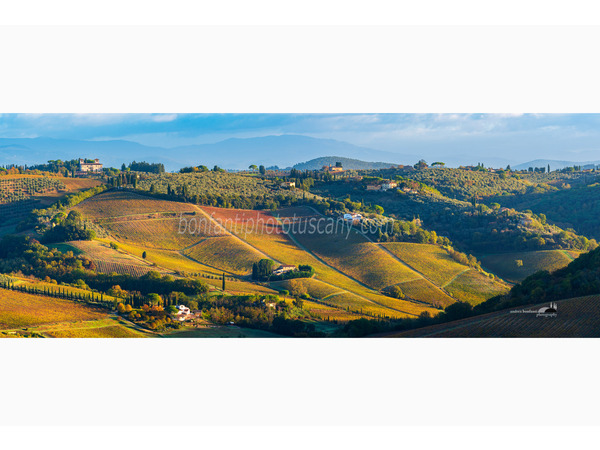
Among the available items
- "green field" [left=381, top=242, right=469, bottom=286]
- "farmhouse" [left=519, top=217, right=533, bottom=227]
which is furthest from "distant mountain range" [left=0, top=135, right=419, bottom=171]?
"farmhouse" [left=519, top=217, right=533, bottom=227]

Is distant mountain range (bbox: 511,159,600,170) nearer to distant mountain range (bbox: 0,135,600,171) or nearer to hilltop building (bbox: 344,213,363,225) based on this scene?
distant mountain range (bbox: 0,135,600,171)

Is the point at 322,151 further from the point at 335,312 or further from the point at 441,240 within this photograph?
the point at 335,312

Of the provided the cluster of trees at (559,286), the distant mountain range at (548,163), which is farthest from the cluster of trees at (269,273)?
the distant mountain range at (548,163)

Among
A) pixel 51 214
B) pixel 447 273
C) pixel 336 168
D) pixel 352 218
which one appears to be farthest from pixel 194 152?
pixel 447 273

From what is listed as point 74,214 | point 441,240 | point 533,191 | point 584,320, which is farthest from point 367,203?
point 584,320

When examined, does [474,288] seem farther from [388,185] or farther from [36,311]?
[388,185]
